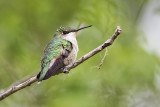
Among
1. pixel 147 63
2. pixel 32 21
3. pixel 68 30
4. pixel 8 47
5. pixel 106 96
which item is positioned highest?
pixel 32 21

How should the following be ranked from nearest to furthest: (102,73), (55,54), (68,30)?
(55,54)
(68,30)
(102,73)

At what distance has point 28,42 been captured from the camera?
852cm

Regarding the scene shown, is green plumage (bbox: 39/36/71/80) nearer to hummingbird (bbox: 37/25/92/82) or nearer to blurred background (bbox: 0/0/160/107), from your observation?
hummingbird (bbox: 37/25/92/82)

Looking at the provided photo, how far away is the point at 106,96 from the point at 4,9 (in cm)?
321

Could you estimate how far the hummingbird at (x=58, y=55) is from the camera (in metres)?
5.61

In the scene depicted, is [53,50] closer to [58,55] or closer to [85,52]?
[58,55]

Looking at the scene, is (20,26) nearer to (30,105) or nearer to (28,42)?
(28,42)

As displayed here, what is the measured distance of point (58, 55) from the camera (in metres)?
5.98

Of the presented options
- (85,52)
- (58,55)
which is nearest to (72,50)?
(58,55)

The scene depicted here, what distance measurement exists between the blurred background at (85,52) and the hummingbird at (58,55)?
79cm

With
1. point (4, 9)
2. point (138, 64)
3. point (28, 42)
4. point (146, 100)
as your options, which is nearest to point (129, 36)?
point (138, 64)

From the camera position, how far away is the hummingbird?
561 centimetres

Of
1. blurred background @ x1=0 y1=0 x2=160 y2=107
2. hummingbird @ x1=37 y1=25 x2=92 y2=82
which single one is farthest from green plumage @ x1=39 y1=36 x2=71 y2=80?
blurred background @ x1=0 y1=0 x2=160 y2=107

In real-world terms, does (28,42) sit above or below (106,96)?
above
